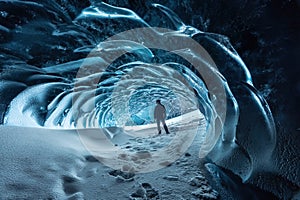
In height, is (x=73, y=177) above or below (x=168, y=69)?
below

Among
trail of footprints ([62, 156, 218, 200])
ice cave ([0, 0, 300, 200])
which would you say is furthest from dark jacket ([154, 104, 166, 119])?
trail of footprints ([62, 156, 218, 200])

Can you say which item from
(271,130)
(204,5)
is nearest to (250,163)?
(271,130)

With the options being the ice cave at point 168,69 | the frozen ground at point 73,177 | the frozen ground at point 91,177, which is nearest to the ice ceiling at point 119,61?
the ice cave at point 168,69

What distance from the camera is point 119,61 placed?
4.08m

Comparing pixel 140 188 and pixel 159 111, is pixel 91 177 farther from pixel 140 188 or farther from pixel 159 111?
pixel 159 111

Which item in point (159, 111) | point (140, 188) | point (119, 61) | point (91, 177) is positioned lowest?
point (159, 111)

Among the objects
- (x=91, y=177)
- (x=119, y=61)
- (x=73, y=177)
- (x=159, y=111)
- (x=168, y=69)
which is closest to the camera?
(x=73, y=177)

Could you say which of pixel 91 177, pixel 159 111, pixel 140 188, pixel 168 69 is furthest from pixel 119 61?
pixel 159 111

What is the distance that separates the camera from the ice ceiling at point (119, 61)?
2.14 meters

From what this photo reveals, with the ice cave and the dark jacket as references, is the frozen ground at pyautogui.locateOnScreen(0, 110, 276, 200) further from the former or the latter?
the dark jacket

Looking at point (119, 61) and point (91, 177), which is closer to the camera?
point (91, 177)

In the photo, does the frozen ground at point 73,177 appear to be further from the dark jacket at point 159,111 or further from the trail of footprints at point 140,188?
the dark jacket at point 159,111

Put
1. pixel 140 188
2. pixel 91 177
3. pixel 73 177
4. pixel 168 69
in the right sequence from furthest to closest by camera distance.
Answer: pixel 168 69, pixel 91 177, pixel 73 177, pixel 140 188

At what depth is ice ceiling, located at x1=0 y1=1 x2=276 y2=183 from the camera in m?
2.14
